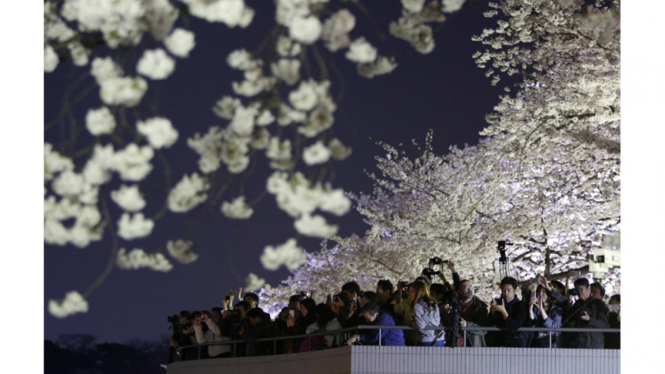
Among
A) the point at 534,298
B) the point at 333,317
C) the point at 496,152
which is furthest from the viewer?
the point at 496,152

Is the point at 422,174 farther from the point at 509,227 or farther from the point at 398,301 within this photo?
the point at 398,301

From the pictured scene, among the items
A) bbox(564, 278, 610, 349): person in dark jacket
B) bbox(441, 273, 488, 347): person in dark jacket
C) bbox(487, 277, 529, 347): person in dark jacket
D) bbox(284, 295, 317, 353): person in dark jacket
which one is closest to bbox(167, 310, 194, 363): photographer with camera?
bbox(284, 295, 317, 353): person in dark jacket

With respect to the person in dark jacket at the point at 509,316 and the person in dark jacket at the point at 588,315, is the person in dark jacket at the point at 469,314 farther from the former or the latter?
the person in dark jacket at the point at 588,315

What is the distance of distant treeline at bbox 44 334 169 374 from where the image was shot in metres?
23.3

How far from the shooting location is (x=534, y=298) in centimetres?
580

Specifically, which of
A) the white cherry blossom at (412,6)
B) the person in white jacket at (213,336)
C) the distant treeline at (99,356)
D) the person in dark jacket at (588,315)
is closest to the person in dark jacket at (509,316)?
the person in dark jacket at (588,315)

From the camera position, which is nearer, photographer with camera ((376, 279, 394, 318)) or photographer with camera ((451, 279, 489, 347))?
photographer with camera ((451, 279, 489, 347))

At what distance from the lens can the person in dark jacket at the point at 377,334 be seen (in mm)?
5871

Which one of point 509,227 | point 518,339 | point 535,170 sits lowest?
point 518,339

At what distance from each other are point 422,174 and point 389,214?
3.38ft

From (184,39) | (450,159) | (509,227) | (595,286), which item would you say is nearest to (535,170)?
(509,227)

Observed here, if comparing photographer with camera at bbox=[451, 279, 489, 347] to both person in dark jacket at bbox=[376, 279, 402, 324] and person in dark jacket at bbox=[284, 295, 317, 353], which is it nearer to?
person in dark jacket at bbox=[376, 279, 402, 324]

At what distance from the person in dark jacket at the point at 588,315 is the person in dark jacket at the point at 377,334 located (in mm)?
1339

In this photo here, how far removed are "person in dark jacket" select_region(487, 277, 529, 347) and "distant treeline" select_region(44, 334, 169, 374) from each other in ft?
60.8
